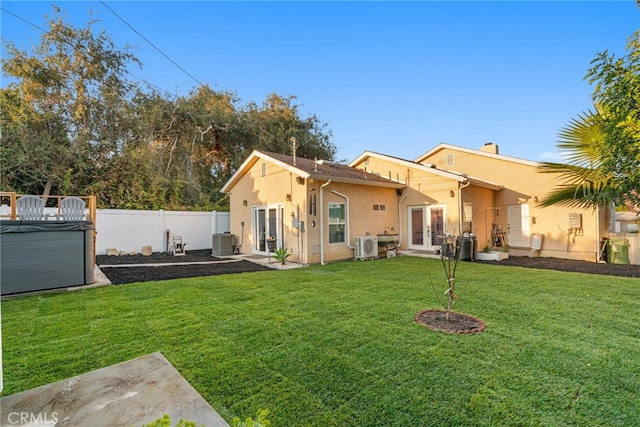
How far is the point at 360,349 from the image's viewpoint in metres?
3.54

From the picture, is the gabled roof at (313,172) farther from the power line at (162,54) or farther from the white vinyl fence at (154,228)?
the power line at (162,54)

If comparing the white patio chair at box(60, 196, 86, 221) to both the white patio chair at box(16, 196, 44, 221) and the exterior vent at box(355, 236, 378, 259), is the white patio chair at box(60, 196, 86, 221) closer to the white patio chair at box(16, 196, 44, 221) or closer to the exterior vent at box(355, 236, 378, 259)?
the white patio chair at box(16, 196, 44, 221)

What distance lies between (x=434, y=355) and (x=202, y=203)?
17897 millimetres

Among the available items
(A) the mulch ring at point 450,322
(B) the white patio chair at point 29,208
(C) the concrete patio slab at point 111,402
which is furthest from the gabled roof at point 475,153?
(B) the white patio chair at point 29,208

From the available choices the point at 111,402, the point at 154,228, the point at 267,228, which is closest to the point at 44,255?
the point at 111,402

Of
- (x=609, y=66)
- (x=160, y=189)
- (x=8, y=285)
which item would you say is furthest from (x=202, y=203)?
(x=609, y=66)

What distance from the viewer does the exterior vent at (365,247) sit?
36.2 feet

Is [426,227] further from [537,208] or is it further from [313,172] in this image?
[313,172]

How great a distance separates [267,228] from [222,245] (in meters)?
2.23

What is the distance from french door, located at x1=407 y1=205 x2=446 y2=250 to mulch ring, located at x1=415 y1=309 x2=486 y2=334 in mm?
7353

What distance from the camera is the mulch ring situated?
4.11 meters

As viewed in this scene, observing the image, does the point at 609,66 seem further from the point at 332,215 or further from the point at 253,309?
the point at 332,215

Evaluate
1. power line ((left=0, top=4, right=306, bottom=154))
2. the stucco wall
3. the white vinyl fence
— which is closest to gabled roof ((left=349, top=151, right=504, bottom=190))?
the stucco wall

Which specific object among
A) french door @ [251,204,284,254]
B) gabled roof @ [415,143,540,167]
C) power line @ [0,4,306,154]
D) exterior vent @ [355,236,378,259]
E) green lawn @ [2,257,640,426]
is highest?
power line @ [0,4,306,154]
